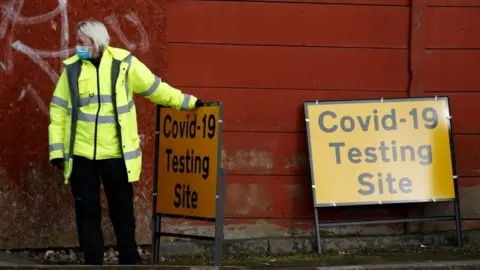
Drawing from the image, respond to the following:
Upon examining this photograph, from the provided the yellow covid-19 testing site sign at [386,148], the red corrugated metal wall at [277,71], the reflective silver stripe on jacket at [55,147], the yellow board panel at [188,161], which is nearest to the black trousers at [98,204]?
the reflective silver stripe on jacket at [55,147]

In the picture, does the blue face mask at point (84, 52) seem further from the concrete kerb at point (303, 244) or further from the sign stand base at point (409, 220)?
the sign stand base at point (409, 220)

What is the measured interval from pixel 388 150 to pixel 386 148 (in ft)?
0.07

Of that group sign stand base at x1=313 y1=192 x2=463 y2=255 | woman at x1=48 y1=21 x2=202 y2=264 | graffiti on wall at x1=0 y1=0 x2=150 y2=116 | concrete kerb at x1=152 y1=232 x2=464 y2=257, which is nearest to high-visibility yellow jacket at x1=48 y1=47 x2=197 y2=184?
woman at x1=48 y1=21 x2=202 y2=264

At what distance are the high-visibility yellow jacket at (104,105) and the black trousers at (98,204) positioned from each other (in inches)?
2.7

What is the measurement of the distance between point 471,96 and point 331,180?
4.38 ft

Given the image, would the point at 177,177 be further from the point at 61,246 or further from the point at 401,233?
the point at 401,233

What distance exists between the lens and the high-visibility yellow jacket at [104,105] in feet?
19.4

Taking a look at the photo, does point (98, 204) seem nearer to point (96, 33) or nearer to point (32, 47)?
point (96, 33)

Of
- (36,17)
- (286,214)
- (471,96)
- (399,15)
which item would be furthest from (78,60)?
(471,96)

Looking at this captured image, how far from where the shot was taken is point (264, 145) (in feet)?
23.7

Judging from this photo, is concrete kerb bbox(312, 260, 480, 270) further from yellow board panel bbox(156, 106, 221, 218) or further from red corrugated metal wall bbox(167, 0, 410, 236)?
yellow board panel bbox(156, 106, 221, 218)

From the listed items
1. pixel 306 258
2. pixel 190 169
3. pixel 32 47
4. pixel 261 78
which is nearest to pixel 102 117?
pixel 190 169

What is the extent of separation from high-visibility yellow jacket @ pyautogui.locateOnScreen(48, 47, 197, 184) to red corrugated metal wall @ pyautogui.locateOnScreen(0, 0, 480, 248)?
0.89 metres

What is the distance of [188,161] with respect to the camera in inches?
238
